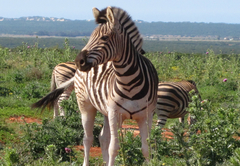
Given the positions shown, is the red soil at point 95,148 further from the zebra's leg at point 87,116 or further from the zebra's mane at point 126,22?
the zebra's mane at point 126,22

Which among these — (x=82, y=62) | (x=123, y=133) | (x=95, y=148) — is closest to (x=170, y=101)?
(x=123, y=133)

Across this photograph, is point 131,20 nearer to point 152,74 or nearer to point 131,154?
point 152,74

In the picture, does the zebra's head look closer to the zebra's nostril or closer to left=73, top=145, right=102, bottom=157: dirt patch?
the zebra's nostril

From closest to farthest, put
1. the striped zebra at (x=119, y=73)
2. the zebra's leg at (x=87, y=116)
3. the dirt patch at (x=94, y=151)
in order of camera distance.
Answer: the striped zebra at (x=119, y=73)
the zebra's leg at (x=87, y=116)
the dirt patch at (x=94, y=151)

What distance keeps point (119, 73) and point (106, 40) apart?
17.7 inches

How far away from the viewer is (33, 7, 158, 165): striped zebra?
405 cm

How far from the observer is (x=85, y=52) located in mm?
3867

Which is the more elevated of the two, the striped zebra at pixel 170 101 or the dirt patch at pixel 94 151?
the striped zebra at pixel 170 101

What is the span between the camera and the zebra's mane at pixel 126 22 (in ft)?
13.9

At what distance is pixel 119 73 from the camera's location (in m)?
4.30

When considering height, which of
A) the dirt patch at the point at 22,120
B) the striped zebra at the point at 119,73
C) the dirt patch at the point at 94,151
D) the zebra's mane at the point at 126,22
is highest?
the zebra's mane at the point at 126,22

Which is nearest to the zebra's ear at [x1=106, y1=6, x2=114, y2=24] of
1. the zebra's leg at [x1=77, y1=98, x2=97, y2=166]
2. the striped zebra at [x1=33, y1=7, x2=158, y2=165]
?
the striped zebra at [x1=33, y1=7, x2=158, y2=165]

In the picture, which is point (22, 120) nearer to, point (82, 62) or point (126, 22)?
point (126, 22)

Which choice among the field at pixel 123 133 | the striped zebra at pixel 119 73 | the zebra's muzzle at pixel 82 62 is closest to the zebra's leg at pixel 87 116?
→ the field at pixel 123 133
